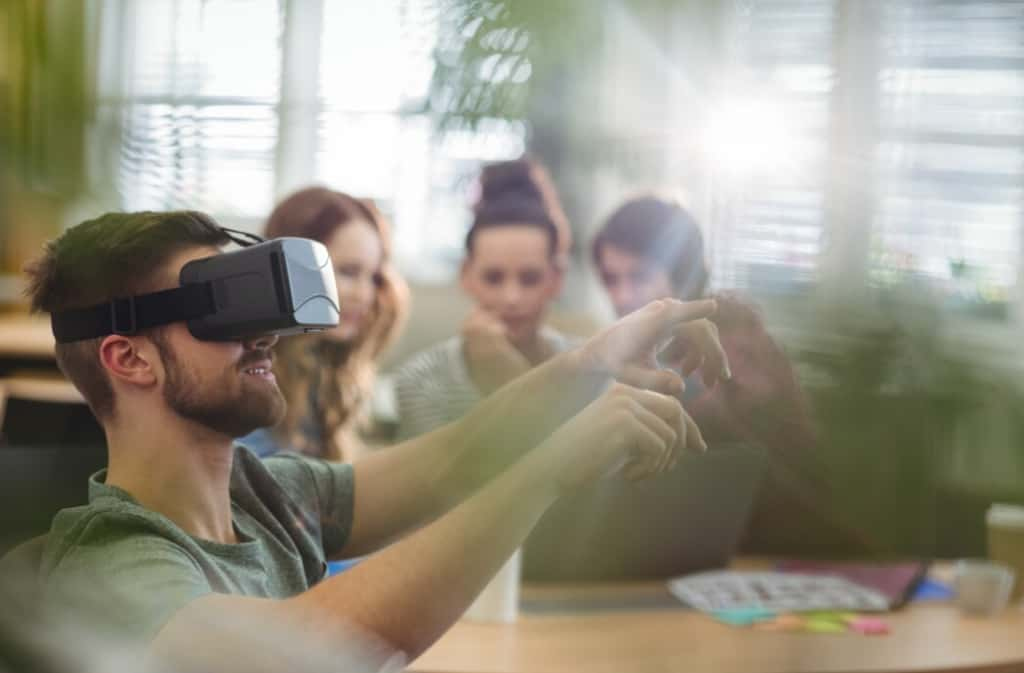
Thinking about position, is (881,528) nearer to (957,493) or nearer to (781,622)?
(957,493)

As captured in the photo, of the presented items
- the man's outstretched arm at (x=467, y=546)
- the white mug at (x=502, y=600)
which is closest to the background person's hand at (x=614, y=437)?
the man's outstretched arm at (x=467, y=546)

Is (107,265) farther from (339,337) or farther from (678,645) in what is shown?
(678,645)

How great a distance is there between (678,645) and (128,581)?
0.22 metres

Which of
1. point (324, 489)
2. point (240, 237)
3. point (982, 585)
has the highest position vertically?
point (240, 237)

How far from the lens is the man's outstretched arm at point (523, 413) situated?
1.17 feet

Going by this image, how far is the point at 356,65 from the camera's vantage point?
0.34 meters

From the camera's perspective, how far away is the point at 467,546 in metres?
0.33

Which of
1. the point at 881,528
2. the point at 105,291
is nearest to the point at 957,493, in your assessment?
the point at 881,528

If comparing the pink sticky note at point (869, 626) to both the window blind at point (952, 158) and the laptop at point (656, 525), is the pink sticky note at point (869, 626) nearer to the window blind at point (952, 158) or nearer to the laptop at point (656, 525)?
the laptop at point (656, 525)

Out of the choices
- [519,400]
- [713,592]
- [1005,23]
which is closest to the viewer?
[1005,23]

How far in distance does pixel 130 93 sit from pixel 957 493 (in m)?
0.26

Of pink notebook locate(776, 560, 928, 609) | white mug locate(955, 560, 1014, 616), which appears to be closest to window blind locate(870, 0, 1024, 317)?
pink notebook locate(776, 560, 928, 609)

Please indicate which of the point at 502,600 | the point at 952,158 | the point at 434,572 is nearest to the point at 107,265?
the point at 434,572

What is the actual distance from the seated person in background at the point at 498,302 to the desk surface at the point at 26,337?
0.48 ft
